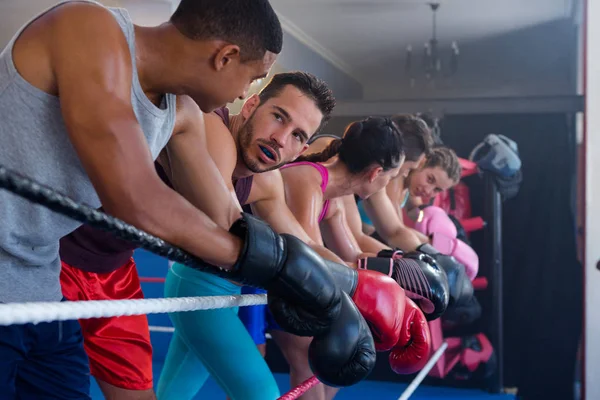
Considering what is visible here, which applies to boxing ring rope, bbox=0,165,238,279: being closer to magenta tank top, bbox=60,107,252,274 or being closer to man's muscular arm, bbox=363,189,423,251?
magenta tank top, bbox=60,107,252,274

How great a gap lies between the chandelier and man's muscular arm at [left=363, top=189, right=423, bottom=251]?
3.12m

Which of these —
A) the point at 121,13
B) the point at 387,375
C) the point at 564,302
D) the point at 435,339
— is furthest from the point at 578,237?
the point at 121,13

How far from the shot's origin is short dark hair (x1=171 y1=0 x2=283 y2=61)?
80cm

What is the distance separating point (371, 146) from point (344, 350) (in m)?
1.06

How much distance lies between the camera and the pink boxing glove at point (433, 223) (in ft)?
9.99

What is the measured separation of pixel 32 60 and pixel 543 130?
323cm

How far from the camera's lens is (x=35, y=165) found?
0.76 meters

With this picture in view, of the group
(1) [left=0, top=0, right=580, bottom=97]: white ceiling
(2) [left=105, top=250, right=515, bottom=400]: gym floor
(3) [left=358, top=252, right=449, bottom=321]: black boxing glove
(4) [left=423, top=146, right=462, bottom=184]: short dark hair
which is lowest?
(2) [left=105, top=250, right=515, bottom=400]: gym floor

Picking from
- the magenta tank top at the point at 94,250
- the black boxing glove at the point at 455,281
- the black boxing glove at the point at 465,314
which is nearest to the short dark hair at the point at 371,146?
the black boxing glove at the point at 455,281

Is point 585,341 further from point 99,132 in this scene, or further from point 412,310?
point 99,132

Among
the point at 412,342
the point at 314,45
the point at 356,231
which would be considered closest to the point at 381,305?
the point at 412,342

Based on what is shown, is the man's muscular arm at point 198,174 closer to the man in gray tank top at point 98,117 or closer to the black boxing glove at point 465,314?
the man in gray tank top at point 98,117

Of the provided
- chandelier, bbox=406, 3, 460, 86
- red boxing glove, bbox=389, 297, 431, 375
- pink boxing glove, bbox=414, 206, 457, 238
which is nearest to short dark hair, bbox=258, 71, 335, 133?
red boxing glove, bbox=389, 297, 431, 375

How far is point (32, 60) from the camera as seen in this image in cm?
72
